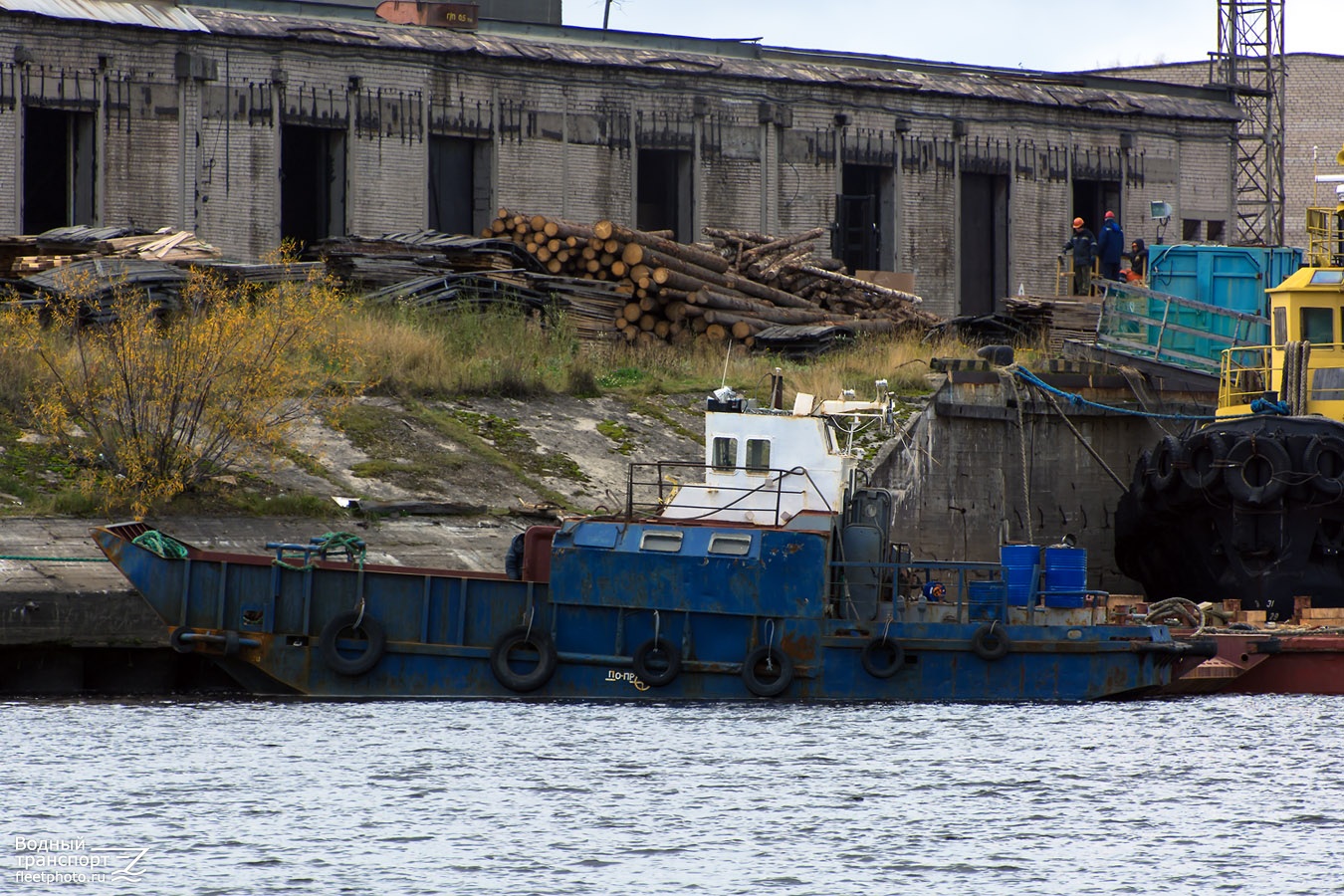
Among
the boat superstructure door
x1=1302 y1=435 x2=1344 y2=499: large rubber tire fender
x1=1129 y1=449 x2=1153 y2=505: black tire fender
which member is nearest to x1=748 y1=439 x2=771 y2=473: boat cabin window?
the boat superstructure door

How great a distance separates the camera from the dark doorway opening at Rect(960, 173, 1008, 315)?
44062 mm

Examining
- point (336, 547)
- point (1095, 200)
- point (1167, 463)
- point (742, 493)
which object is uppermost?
point (1095, 200)

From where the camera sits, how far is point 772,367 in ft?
114

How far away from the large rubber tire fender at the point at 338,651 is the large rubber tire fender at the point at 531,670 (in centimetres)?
124

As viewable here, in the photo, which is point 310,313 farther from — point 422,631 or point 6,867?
point 6,867

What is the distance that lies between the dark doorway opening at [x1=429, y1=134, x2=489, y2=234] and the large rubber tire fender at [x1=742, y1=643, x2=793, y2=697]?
17912 millimetres

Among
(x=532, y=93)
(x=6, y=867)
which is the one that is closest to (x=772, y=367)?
(x=532, y=93)

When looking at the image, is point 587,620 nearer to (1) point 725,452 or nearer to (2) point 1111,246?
(1) point 725,452

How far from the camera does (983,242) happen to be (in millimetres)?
44312

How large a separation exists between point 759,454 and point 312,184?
17.0m

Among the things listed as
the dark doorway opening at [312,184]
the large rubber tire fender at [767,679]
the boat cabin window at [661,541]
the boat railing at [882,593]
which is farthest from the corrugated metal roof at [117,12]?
the large rubber tire fender at [767,679]

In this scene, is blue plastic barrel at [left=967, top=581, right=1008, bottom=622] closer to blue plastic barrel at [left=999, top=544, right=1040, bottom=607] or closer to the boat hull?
blue plastic barrel at [left=999, top=544, right=1040, bottom=607]

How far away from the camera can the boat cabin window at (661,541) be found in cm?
2256

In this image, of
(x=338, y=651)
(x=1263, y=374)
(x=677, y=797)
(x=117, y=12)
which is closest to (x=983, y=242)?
(x=1263, y=374)
